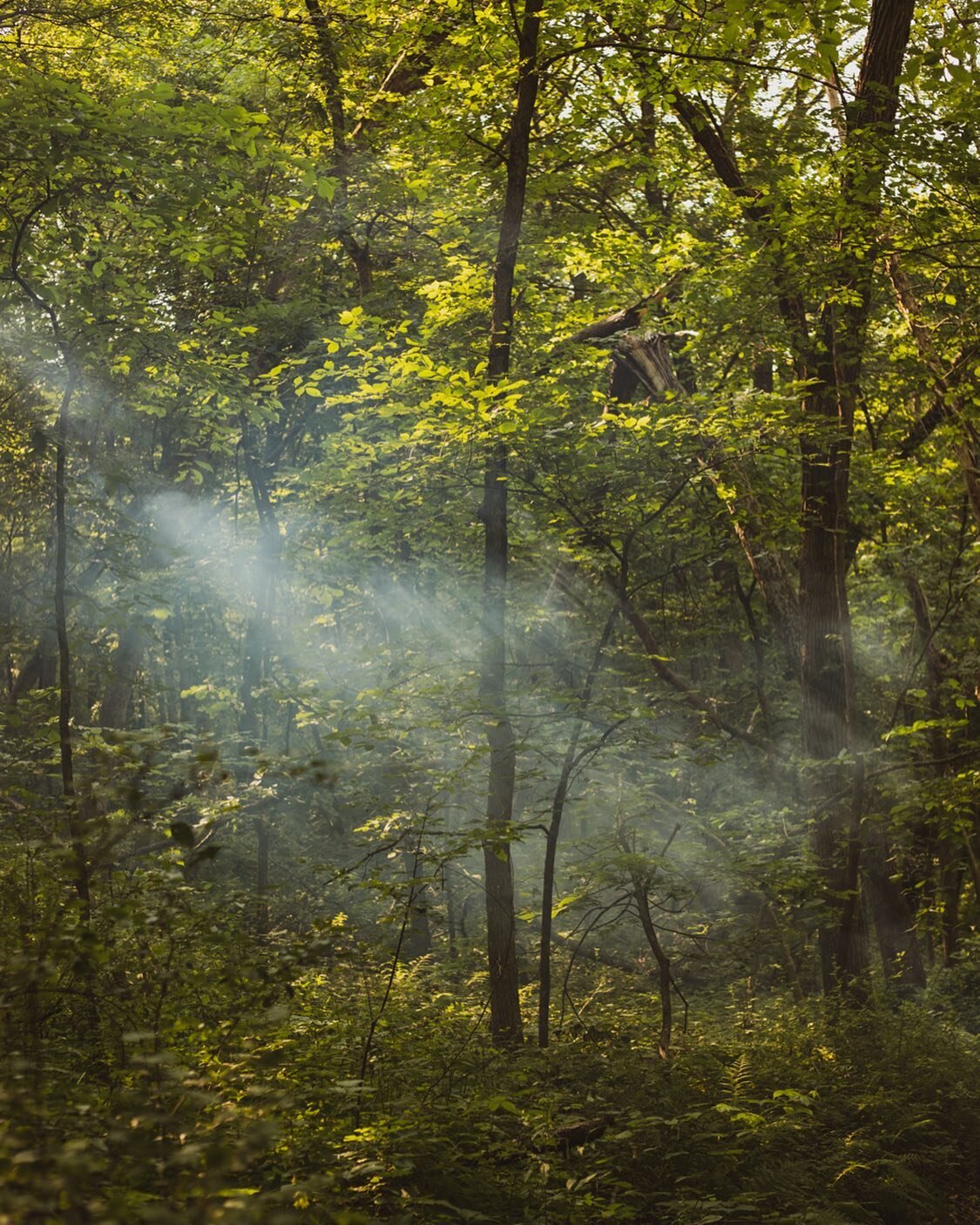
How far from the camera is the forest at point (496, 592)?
474 cm

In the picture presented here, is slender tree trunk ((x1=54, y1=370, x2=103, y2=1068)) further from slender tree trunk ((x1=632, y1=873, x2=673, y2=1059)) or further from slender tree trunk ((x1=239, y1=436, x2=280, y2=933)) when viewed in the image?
slender tree trunk ((x1=239, y1=436, x2=280, y2=933))

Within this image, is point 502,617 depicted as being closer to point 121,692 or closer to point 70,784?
point 70,784

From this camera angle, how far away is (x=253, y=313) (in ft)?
40.0

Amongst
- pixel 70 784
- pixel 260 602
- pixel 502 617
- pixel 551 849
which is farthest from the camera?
pixel 260 602

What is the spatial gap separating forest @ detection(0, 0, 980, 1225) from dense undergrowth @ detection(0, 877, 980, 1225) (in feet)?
0.13

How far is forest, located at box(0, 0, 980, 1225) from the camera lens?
4.74m

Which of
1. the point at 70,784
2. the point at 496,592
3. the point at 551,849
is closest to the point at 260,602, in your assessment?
the point at 496,592

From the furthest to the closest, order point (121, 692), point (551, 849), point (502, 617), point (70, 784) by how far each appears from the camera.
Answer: point (121, 692), point (502, 617), point (551, 849), point (70, 784)

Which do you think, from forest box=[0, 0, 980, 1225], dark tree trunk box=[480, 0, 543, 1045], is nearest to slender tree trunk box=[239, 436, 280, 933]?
forest box=[0, 0, 980, 1225]

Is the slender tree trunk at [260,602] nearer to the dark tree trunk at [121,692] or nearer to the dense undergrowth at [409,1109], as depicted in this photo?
the dark tree trunk at [121,692]

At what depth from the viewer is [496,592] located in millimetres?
8641

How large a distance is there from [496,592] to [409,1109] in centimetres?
463

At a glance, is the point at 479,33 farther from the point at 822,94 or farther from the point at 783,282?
the point at 822,94

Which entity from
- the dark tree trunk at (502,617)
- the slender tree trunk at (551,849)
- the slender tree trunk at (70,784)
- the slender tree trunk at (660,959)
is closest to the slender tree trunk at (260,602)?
the dark tree trunk at (502,617)
